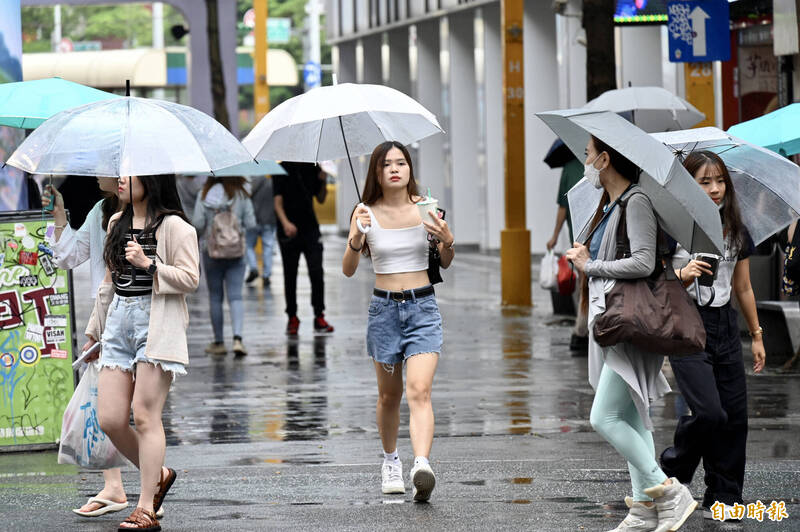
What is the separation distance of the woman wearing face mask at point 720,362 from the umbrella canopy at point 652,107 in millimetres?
5731

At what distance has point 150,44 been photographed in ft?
216

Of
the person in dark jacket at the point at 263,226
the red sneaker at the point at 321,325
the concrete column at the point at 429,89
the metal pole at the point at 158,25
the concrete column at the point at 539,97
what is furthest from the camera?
the metal pole at the point at 158,25

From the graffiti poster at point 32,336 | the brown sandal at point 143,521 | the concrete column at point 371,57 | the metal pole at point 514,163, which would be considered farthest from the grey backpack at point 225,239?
the concrete column at point 371,57

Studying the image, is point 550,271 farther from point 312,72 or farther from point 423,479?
point 312,72

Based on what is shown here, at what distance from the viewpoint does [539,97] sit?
2716cm

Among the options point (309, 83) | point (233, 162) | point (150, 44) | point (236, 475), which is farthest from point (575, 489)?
point (150, 44)

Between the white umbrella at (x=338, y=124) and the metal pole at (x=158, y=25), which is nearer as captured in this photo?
the white umbrella at (x=338, y=124)

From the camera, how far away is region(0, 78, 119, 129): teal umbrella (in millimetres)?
8094

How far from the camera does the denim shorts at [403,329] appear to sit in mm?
7539

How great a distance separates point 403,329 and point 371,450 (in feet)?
5.55

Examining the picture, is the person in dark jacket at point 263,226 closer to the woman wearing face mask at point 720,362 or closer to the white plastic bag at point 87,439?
the white plastic bag at point 87,439

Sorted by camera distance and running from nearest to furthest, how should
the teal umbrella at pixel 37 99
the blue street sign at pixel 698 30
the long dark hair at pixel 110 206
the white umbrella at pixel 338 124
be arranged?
the long dark hair at pixel 110 206 < the white umbrella at pixel 338 124 < the teal umbrella at pixel 37 99 < the blue street sign at pixel 698 30

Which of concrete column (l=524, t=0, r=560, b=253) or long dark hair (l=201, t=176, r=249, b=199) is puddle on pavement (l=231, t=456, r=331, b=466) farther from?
concrete column (l=524, t=0, r=560, b=253)

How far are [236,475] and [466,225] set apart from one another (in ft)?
75.2
